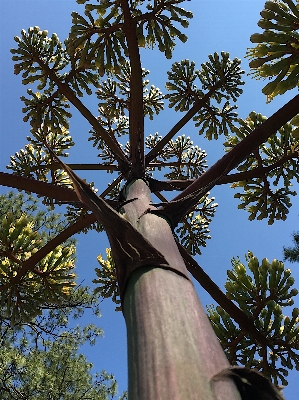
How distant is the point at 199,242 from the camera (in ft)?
27.8

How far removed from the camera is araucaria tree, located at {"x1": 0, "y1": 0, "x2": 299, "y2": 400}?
1.46m

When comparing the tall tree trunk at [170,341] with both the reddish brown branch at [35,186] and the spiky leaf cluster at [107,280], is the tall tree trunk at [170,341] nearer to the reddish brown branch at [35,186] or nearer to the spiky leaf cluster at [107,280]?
the reddish brown branch at [35,186]

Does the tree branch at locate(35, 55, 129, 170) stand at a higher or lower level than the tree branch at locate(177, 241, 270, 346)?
higher

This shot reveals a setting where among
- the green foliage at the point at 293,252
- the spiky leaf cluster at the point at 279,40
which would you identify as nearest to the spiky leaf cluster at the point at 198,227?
the spiky leaf cluster at the point at 279,40

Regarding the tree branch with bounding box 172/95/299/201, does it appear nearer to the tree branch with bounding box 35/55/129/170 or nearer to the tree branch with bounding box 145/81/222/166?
the tree branch with bounding box 35/55/129/170

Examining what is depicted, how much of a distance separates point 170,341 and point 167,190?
10.7 ft

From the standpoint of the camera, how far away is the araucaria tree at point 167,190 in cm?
146

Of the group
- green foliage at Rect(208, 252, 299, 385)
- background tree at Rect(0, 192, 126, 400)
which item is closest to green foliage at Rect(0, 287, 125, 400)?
background tree at Rect(0, 192, 126, 400)

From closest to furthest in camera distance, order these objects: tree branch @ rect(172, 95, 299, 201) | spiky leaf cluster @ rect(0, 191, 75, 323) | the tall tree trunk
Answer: the tall tree trunk
tree branch @ rect(172, 95, 299, 201)
spiky leaf cluster @ rect(0, 191, 75, 323)

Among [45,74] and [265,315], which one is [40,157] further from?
[265,315]

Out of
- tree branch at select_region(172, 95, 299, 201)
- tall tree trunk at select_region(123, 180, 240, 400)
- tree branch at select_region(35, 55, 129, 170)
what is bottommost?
tall tree trunk at select_region(123, 180, 240, 400)

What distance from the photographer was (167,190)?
463 cm

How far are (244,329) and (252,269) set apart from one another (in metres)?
0.84

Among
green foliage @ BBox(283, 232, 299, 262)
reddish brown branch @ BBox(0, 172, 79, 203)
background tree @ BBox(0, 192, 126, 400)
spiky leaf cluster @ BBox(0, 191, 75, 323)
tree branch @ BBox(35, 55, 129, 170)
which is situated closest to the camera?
reddish brown branch @ BBox(0, 172, 79, 203)
